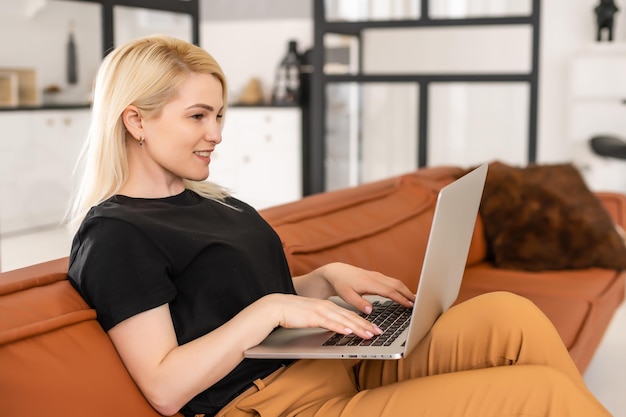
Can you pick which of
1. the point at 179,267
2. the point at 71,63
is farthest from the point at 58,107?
the point at 179,267

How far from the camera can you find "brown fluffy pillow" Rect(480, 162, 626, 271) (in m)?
2.92

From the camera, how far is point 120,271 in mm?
1251

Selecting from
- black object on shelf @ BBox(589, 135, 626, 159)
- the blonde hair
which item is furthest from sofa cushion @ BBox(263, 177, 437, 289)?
black object on shelf @ BBox(589, 135, 626, 159)

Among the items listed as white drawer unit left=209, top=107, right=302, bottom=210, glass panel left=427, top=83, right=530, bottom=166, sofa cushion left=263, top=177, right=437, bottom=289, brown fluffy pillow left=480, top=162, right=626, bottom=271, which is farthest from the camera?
white drawer unit left=209, top=107, right=302, bottom=210

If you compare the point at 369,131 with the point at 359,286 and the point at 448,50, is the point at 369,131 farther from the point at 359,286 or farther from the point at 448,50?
the point at 359,286

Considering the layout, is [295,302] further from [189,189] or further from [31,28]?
[31,28]

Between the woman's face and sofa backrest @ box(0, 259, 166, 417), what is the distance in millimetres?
267

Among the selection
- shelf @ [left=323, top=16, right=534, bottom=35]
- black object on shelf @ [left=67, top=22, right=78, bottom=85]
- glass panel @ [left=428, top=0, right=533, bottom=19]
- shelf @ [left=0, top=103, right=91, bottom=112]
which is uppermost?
glass panel @ [left=428, top=0, right=533, bottom=19]

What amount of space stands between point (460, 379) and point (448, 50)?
13.0 feet

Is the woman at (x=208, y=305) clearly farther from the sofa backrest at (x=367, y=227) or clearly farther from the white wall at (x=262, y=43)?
the white wall at (x=262, y=43)

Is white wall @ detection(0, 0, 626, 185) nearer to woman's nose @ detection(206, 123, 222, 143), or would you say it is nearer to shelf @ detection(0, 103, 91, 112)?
shelf @ detection(0, 103, 91, 112)

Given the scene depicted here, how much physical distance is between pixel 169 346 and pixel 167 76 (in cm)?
45

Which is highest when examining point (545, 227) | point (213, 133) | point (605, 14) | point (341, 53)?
point (605, 14)

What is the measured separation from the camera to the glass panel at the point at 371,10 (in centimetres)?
502
